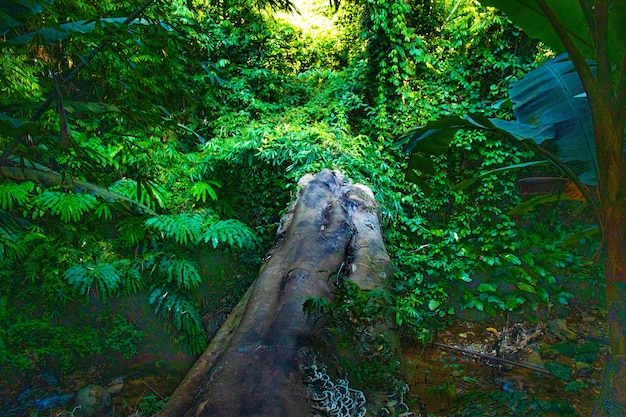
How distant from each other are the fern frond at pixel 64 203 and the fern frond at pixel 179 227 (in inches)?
23.8

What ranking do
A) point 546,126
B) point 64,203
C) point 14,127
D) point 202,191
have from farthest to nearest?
point 202,191
point 64,203
point 546,126
point 14,127

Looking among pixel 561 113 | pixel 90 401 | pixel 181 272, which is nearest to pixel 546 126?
pixel 561 113

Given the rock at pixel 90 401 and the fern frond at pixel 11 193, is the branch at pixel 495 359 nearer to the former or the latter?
the rock at pixel 90 401

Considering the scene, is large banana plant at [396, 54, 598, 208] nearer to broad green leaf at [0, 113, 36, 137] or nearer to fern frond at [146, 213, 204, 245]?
broad green leaf at [0, 113, 36, 137]

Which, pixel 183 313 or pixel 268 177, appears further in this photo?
pixel 268 177

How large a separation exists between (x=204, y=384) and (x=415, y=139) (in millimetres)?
1357

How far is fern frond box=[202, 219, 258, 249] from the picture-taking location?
3.98 m

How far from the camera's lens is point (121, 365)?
419cm

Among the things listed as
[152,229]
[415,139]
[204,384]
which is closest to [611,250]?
[415,139]

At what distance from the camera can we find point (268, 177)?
4.52m

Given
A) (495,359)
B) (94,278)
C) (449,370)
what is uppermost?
(94,278)

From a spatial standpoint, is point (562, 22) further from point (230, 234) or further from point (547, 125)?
point (230, 234)

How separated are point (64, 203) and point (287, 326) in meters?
3.11

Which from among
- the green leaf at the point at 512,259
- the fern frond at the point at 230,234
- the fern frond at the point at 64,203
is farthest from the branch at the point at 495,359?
the fern frond at the point at 64,203
